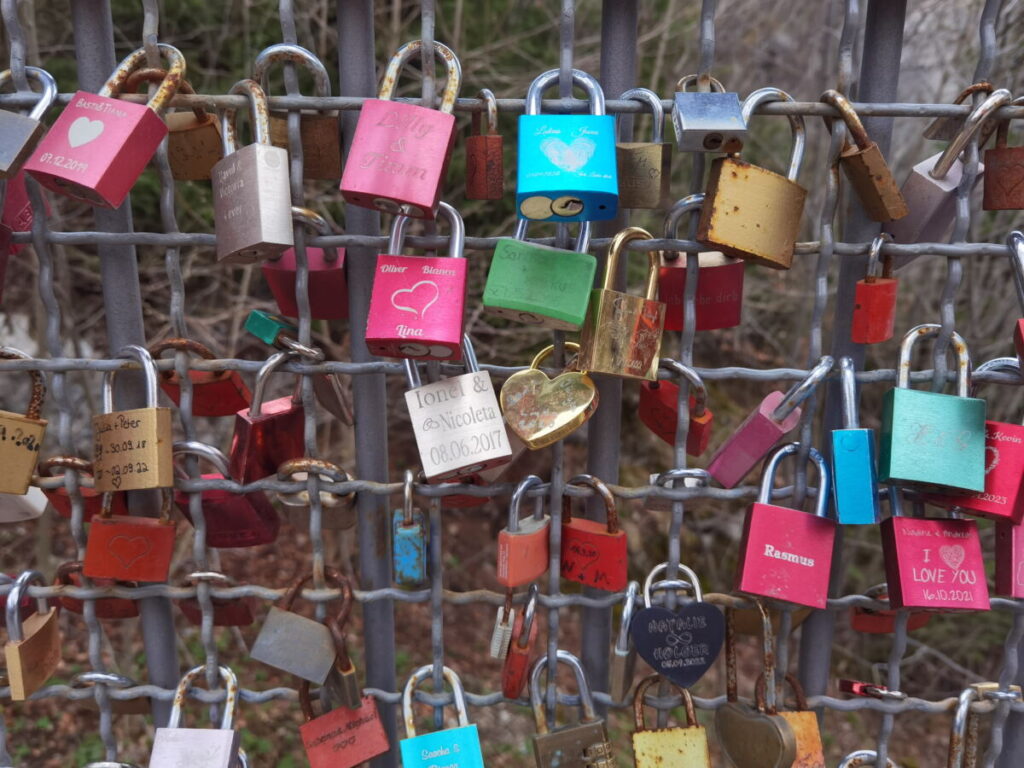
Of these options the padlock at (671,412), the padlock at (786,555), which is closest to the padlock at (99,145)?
the padlock at (671,412)

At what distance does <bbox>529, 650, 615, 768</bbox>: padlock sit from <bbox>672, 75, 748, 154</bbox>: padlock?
906 millimetres

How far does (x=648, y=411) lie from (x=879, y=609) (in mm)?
529

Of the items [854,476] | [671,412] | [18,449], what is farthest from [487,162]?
[18,449]

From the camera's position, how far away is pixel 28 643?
1.38 metres

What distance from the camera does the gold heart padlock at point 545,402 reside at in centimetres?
123

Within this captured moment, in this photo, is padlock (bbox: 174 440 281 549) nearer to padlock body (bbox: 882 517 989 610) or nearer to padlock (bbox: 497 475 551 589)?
padlock (bbox: 497 475 551 589)

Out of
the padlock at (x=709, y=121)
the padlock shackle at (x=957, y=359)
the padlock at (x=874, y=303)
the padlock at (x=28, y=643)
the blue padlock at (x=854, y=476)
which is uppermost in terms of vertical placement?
the padlock at (x=709, y=121)

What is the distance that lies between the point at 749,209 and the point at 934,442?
47 centimetres

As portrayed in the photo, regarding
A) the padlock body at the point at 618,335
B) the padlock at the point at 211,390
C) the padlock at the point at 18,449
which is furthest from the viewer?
the padlock at the point at 211,390

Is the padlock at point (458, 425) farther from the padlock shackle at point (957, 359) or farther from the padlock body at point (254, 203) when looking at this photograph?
the padlock shackle at point (957, 359)

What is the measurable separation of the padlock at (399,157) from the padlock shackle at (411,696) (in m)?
0.82

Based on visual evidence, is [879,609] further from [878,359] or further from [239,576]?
[239,576]

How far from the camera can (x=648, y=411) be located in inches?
57.6

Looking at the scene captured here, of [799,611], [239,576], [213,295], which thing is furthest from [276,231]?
[239,576]
